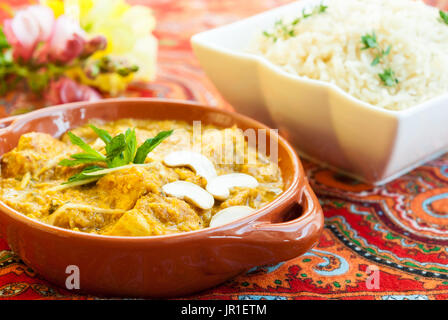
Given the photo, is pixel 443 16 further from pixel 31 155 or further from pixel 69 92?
pixel 31 155

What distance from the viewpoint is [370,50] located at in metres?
2.07

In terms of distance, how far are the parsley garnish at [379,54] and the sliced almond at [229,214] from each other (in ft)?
2.54

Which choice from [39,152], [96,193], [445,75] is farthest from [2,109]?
[445,75]

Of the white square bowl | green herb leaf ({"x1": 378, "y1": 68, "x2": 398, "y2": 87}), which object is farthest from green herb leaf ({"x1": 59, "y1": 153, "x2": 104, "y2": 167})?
green herb leaf ({"x1": 378, "y1": 68, "x2": 398, "y2": 87})

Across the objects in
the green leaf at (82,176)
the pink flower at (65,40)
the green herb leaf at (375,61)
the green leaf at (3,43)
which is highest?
the green herb leaf at (375,61)

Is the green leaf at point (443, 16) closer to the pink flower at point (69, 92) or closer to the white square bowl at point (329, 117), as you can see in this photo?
the white square bowl at point (329, 117)

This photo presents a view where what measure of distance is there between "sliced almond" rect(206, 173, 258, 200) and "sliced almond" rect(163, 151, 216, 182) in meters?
0.03

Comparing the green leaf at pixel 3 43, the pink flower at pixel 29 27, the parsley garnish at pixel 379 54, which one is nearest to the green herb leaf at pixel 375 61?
the parsley garnish at pixel 379 54

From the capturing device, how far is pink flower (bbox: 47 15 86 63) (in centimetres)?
232

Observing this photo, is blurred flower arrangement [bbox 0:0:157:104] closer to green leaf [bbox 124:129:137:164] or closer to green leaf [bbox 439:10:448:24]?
green leaf [bbox 124:129:137:164]

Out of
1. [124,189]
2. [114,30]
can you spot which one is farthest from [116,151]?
[114,30]

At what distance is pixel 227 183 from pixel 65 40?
109cm

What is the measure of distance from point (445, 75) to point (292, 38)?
57cm

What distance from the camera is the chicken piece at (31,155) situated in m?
1.67
